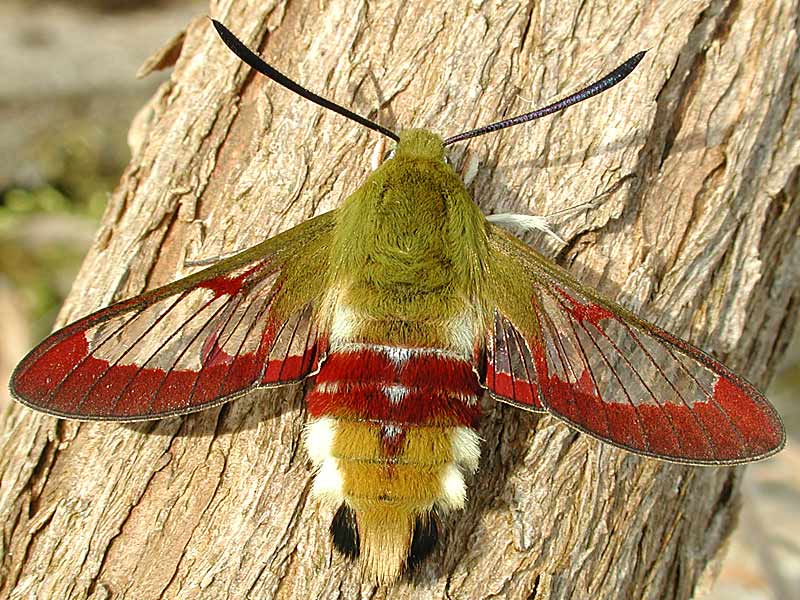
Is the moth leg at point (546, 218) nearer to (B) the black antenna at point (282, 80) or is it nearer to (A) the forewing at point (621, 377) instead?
(A) the forewing at point (621, 377)

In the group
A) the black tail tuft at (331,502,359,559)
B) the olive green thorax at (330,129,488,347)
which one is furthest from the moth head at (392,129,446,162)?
the black tail tuft at (331,502,359,559)

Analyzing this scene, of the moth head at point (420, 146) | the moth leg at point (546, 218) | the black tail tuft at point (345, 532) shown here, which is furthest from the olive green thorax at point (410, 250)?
the black tail tuft at point (345, 532)

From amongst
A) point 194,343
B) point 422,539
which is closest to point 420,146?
point 194,343

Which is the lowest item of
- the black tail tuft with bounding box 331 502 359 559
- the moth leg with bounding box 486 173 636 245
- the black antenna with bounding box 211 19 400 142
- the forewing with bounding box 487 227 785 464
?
the black tail tuft with bounding box 331 502 359 559

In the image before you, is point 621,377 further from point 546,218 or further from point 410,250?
point 410,250

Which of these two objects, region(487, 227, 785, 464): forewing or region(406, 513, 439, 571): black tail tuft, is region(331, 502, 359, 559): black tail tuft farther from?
region(487, 227, 785, 464): forewing

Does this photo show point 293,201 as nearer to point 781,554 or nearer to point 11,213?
point 781,554
